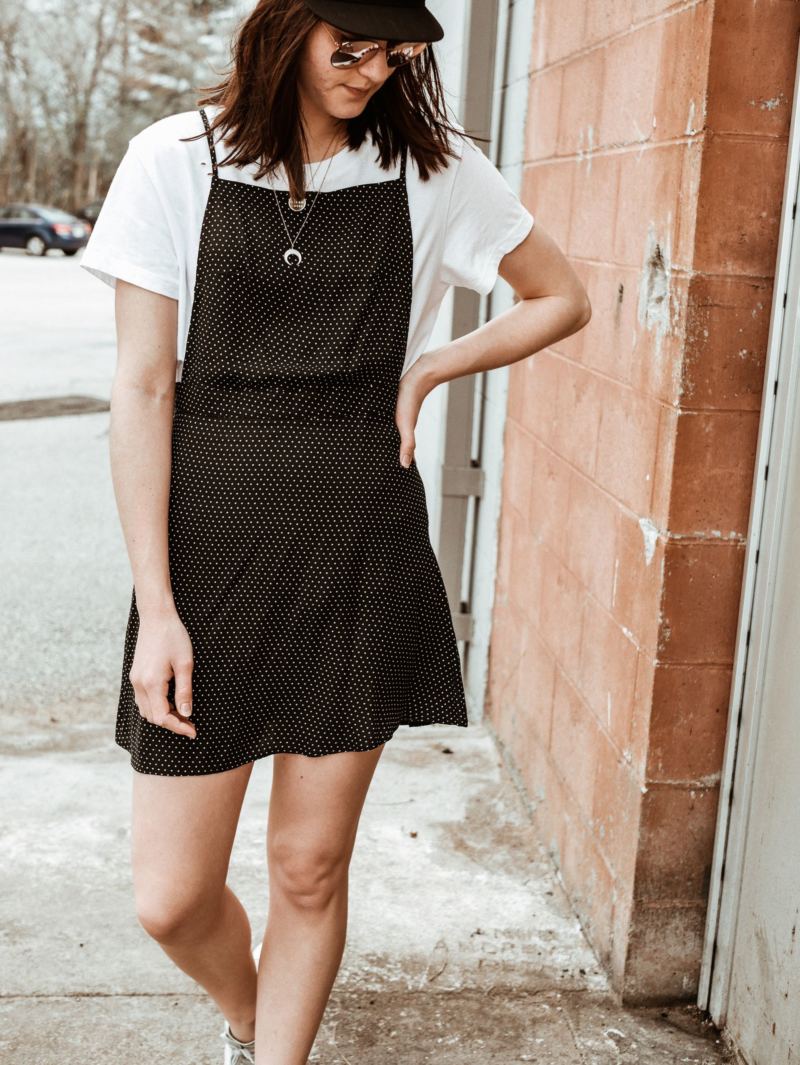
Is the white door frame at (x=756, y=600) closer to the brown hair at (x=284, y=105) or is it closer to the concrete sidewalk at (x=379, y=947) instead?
the concrete sidewalk at (x=379, y=947)

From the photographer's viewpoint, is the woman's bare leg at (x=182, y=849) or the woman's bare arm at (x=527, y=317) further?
the woman's bare arm at (x=527, y=317)

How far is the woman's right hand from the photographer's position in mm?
1968

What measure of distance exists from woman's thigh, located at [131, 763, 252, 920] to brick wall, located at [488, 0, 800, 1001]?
0.97 meters

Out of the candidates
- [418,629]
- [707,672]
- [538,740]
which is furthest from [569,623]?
[418,629]

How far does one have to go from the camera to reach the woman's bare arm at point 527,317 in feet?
7.22

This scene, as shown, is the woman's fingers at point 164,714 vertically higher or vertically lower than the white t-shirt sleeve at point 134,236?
lower

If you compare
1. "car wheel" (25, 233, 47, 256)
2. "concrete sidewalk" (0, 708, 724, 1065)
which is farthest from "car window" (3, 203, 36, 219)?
"concrete sidewalk" (0, 708, 724, 1065)

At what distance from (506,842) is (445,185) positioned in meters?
2.04

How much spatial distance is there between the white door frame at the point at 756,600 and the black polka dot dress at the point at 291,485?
0.77 metres

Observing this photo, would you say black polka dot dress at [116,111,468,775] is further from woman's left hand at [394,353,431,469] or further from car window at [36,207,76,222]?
car window at [36,207,76,222]

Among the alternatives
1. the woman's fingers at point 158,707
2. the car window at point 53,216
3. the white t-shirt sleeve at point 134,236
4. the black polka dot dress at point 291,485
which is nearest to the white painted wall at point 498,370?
the black polka dot dress at point 291,485

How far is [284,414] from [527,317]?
19.2 inches

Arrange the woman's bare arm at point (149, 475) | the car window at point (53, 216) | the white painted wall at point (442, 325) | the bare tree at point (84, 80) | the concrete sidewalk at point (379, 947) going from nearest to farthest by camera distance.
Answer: the woman's bare arm at point (149, 475) → the concrete sidewalk at point (379, 947) → the white painted wall at point (442, 325) → the car window at point (53, 216) → the bare tree at point (84, 80)

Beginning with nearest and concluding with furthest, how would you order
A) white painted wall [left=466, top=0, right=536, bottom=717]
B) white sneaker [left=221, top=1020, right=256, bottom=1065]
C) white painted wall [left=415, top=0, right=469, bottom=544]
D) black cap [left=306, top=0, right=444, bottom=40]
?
black cap [left=306, top=0, right=444, bottom=40] < white sneaker [left=221, top=1020, right=256, bottom=1065] < white painted wall [left=466, top=0, right=536, bottom=717] < white painted wall [left=415, top=0, right=469, bottom=544]
